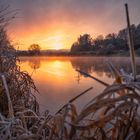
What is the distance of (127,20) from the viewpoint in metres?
1.17

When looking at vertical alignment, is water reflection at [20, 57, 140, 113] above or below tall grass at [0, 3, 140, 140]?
below

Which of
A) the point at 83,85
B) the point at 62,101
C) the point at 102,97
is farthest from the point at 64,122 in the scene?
the point at 83,85

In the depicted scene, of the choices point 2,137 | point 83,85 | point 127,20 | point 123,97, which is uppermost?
point 127,20

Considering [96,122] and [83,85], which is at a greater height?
[96,122]

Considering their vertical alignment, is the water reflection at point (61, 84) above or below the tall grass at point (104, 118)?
below

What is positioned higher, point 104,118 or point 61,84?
point 104,118

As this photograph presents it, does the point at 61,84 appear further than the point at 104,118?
Yes

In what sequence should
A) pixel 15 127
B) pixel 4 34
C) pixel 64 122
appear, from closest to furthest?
pixel 64 122, pixel 15 127, pixel 4 34

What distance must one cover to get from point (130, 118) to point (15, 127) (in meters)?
0.49

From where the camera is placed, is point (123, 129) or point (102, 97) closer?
point (102, 97)

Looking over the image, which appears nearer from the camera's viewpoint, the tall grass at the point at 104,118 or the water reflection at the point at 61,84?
the tall grass at the point at 104,118

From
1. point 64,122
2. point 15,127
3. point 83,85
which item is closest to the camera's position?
point 64,122

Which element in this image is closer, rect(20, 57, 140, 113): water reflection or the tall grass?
the tall grass

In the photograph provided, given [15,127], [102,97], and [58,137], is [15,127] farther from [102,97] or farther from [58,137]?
[102,97]
